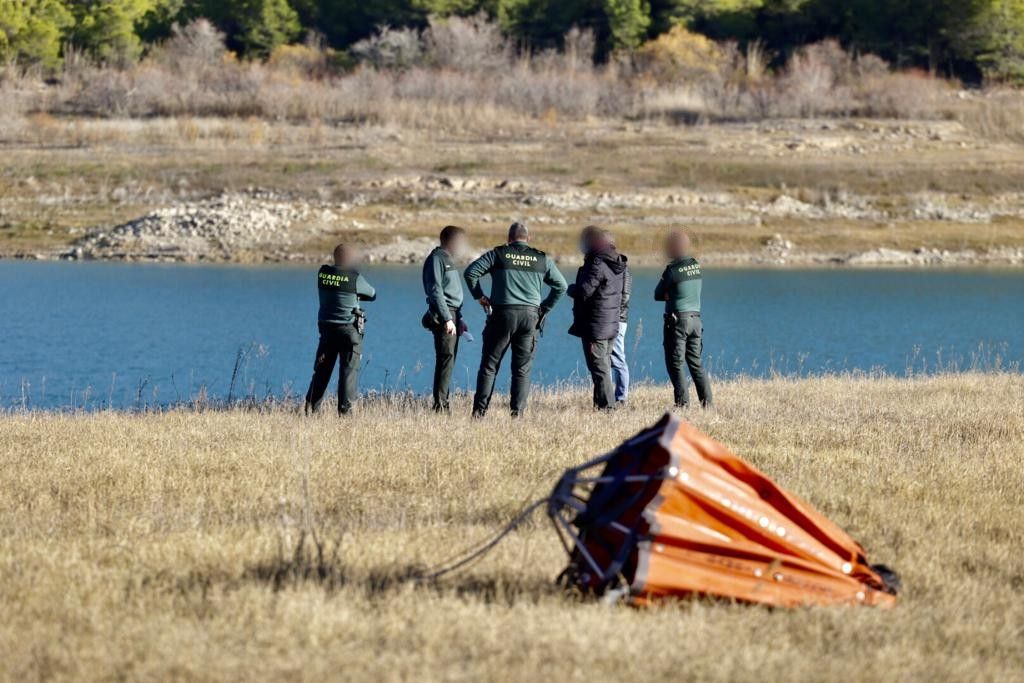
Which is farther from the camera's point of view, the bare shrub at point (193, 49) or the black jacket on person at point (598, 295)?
the bare shrub at point (193, 49)

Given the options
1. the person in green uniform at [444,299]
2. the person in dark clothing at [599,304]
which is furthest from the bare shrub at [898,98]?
the person in green uniform at [444,299]

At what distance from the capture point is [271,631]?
242 inches

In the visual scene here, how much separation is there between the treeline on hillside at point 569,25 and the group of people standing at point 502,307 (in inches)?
2893

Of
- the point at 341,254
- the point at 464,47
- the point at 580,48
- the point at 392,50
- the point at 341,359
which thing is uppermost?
the point at 580,48

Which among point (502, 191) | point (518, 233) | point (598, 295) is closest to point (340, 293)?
point (518, 233)

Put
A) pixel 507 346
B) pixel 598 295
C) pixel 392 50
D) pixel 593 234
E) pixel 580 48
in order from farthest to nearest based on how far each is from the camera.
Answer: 1. pixel 580 48
2. pixel 392 50
3. pixel 593 234
4. pixel 598 295
5. pixel 507 346

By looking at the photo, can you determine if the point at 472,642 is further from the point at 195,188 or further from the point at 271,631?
the point at 195,188

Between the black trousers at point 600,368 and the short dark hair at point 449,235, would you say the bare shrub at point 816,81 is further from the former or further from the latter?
the short dark hair at point 449,235

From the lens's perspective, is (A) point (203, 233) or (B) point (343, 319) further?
(A) point (203, 233)

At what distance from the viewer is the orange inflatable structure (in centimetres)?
668

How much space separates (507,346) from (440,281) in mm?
894

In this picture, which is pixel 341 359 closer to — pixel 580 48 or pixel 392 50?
pixel 392 50

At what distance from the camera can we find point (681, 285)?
14.5 m

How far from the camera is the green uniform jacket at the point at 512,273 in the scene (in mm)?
13367
